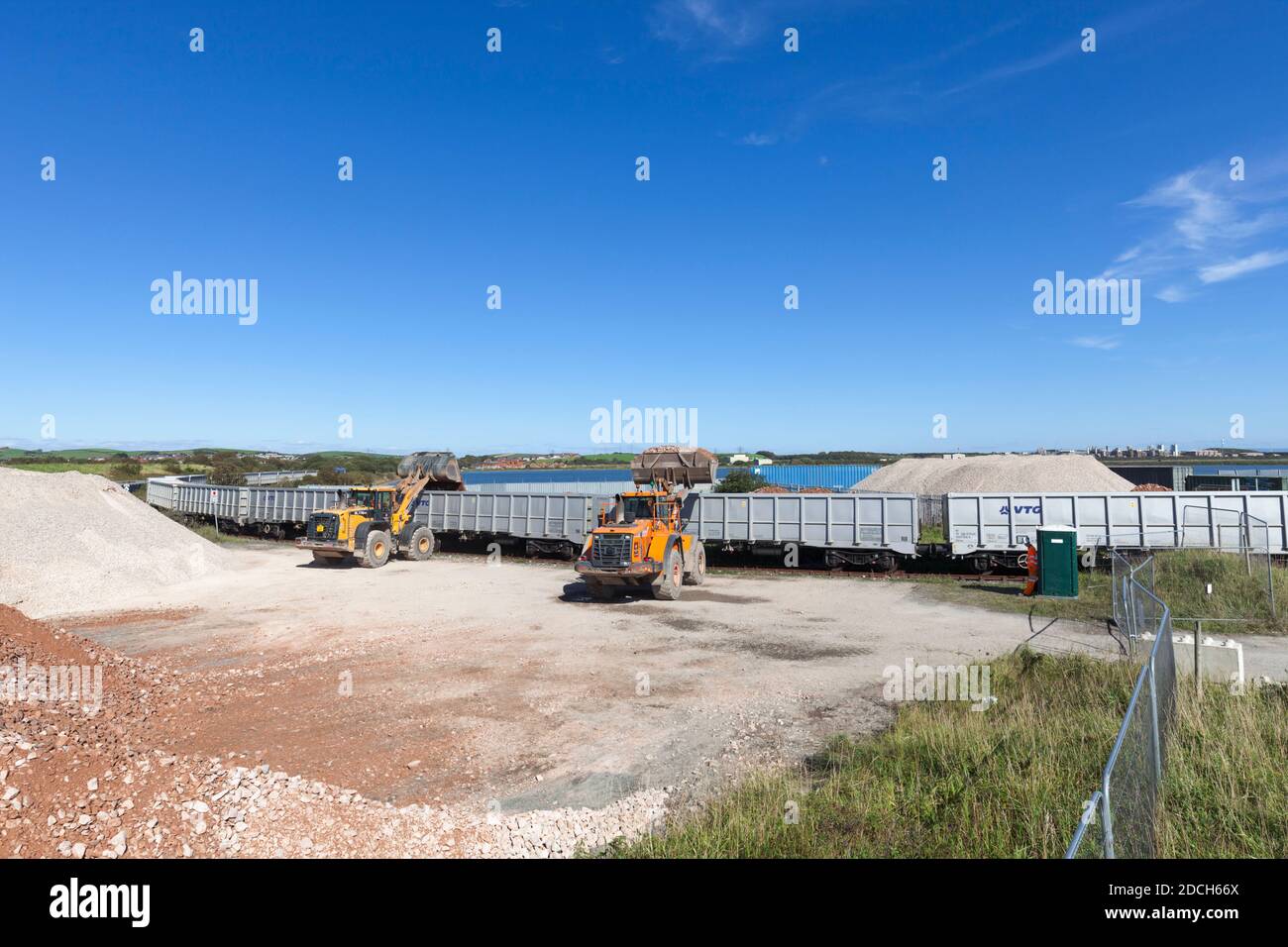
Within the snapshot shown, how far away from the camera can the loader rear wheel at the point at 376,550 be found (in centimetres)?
2406

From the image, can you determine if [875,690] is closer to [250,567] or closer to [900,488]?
[250,567]

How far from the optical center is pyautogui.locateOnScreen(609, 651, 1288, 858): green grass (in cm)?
525

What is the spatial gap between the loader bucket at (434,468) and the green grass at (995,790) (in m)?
22.1

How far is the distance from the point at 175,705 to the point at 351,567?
610 inches

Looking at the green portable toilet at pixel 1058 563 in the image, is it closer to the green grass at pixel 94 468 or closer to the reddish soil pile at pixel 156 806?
the reddish soil pile at pixel 156 806

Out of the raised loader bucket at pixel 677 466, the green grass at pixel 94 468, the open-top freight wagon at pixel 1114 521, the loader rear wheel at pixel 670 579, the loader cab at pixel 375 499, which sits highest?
the green grass at pixel 94 468

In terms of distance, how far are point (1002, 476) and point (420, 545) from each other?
36.7 meters

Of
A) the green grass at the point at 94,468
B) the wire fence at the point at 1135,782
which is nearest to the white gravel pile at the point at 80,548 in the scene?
the wire fence at the point at 1135,782

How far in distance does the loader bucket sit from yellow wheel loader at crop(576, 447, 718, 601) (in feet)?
33.3

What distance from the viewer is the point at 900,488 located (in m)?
50.6

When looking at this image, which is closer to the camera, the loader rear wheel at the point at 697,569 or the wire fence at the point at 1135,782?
the wire fence at the point at 1135,782

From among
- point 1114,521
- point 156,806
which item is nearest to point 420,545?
point 156,806

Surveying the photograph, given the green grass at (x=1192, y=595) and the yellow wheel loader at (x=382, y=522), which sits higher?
the yellow wheel loader at (x=382, y=522)
